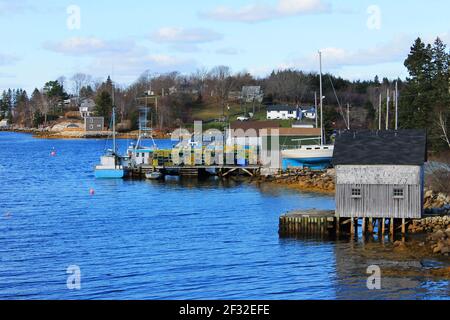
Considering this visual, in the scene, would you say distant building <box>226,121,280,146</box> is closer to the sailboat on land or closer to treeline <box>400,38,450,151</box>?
the sailboat on land

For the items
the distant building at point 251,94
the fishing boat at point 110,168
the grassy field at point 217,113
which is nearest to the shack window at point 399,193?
the fishing boat at point 110,168

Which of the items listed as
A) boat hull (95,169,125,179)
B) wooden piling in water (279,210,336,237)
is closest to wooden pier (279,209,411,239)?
wooden piling in water (279,210,336,237)

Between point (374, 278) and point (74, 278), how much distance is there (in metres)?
12.9

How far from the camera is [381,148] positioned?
41.5 meters

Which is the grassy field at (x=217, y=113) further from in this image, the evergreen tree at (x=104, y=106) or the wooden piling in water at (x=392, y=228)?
the wooden piling in water at (x=392, y=228)

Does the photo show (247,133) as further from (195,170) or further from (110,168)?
(110,168)

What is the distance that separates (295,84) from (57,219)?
13603 cm

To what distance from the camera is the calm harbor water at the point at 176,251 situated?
31562 millimetres

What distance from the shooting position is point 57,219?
5244cm

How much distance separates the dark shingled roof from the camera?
133 feet

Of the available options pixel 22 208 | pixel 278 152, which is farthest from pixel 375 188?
pixel 278 152

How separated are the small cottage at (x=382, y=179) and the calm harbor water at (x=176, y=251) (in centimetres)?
245

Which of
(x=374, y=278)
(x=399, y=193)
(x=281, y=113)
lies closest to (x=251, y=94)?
(x=281, y=113)
